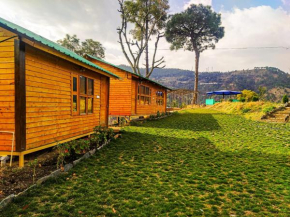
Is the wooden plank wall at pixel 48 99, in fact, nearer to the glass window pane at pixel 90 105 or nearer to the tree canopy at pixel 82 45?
the glass window pane at pixel 90 105

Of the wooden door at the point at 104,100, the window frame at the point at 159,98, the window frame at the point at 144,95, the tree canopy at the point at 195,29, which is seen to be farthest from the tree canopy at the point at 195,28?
the wooden door at the point at 104,100

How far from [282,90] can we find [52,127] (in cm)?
8962

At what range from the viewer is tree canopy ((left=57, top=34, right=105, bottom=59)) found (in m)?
28.4

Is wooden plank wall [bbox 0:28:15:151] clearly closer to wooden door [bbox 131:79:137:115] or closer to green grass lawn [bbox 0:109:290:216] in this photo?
green grass lawn [bbox 0:109:290:216]

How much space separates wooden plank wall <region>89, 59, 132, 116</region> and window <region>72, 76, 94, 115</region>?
529 cm

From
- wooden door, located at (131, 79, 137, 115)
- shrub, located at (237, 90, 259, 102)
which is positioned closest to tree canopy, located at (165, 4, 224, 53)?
shrub, located at (237, 90, 259, 102)

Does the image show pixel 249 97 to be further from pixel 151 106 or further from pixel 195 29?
pixel 151 106

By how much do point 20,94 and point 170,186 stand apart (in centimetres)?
422

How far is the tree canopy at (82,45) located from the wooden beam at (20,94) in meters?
26.6

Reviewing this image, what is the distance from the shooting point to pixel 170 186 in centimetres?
400

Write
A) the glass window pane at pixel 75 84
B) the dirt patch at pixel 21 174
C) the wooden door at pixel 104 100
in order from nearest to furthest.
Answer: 1. the dirt patch at pixel 21 174
2. the glass window pane at pixel 75 84
3. the wooden door at pixel 104 100

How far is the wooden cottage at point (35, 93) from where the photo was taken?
4383mm

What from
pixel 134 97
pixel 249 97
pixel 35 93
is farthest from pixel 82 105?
pixel 249 97


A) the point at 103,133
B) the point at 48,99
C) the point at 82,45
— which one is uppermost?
the point at 82,45
